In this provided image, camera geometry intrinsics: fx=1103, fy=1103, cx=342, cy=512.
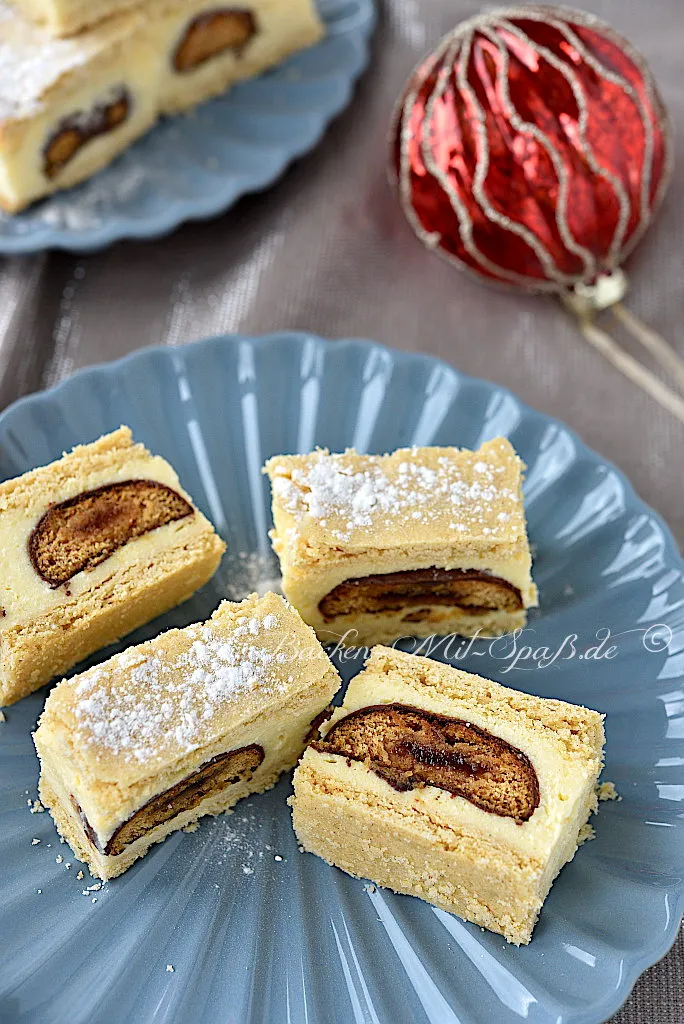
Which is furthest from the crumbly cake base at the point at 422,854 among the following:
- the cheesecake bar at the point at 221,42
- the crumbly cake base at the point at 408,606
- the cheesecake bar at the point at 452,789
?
the cheesecake bar at the point at 221,42

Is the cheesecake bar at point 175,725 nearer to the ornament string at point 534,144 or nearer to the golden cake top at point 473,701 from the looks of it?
the golden cake top at point 473,701

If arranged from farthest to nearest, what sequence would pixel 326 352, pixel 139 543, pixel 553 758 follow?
pixel 326 352 → pixel 139 543 → pixel 553 758

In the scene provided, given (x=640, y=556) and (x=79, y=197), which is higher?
(x=79, y=197)

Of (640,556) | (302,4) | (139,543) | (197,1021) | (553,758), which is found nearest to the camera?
(197,1021)

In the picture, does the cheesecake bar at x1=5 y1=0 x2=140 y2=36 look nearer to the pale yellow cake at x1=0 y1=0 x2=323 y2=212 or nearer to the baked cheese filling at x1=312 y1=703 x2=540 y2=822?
the pale yellow cake at x1=0 y1=0 x2=323 y2=212

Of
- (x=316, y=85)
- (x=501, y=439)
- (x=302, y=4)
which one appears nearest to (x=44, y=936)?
(x=501, y=439)

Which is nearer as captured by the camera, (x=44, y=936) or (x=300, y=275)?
(x=44, y=936)

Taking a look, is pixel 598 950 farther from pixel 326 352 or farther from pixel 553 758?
pixel 326 352
